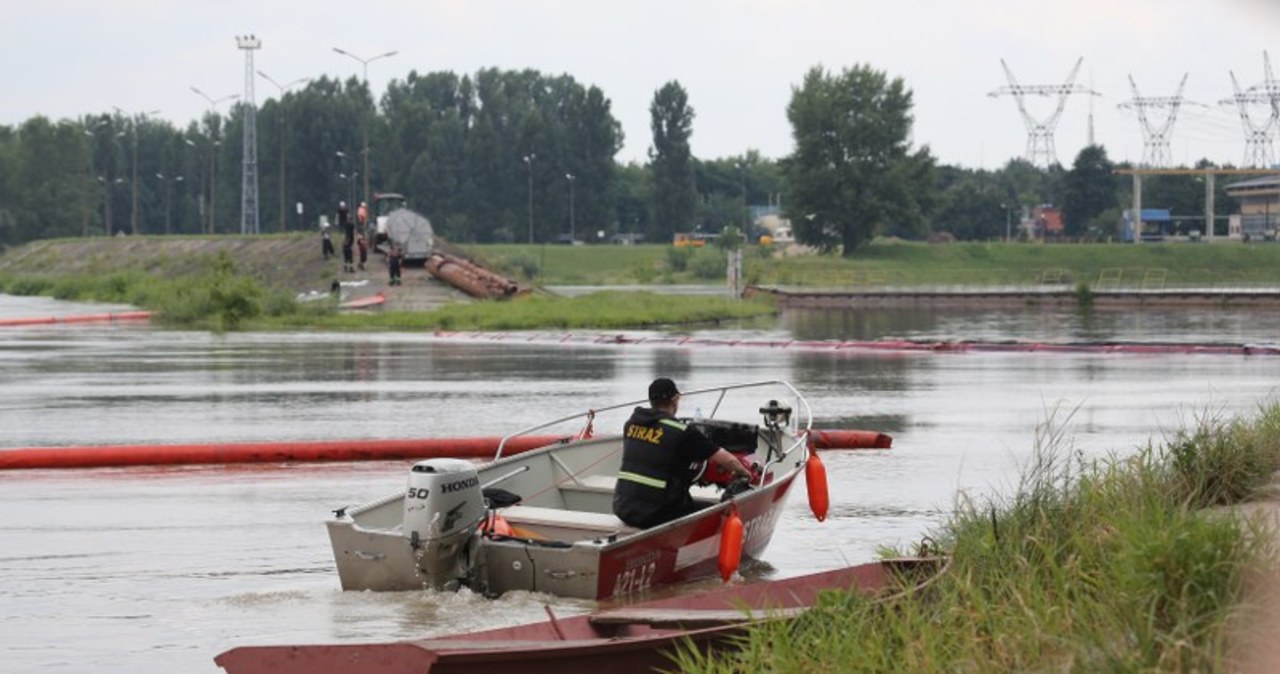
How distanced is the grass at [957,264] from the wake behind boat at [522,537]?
87.6m

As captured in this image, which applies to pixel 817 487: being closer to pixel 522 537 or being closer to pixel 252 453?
pixel 522 537

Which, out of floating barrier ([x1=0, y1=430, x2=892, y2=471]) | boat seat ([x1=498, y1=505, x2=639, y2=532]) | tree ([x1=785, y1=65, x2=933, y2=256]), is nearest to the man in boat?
boat seat ([x1=498, y1=505, x2=639, y2=532])

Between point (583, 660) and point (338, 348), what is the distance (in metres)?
37.0

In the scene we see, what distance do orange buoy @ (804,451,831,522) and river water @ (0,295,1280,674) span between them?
0.41 m

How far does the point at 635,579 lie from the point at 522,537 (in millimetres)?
1186

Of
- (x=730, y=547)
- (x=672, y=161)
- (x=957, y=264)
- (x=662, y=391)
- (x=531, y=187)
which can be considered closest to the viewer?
(x=730, y=547)

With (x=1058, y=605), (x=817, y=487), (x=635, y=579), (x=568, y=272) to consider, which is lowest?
(x=568, y=272)

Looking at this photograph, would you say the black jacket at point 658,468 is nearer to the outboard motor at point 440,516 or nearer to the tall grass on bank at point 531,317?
the outboard motor at point 440,516

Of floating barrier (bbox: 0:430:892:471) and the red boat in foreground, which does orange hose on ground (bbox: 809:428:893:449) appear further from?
the red boat in foreground

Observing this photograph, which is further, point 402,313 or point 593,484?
point 402,313

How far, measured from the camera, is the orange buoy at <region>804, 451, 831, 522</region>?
599 inches

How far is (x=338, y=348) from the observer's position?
4603cm

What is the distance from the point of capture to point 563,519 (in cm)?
1434

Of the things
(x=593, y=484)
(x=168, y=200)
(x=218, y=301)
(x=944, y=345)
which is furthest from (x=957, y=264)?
(x=593, y=484)
